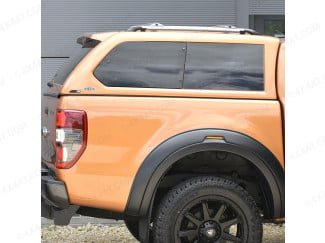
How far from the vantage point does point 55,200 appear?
18.6 feet

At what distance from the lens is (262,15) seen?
11.7m

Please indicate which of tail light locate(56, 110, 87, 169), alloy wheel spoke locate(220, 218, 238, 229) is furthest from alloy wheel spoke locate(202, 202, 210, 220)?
tail light locate(56, 110, 87, 169)

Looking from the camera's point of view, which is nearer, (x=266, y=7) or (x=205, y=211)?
(x=205, y=211)

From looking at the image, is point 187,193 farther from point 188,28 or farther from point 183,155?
point 188,28

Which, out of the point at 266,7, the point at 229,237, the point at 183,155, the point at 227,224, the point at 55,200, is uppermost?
the point at 266,7

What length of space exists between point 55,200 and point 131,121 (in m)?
0.81

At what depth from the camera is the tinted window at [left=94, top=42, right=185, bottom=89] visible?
18.8 feet

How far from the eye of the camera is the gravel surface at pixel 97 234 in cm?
793

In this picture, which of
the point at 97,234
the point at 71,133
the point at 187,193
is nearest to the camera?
the point at 71,133

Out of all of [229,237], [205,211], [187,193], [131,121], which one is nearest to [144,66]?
[131,121]

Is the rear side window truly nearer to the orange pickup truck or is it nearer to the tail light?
the orange pickup truck

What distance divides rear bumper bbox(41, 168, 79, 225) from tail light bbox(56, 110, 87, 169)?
7.6 inches
